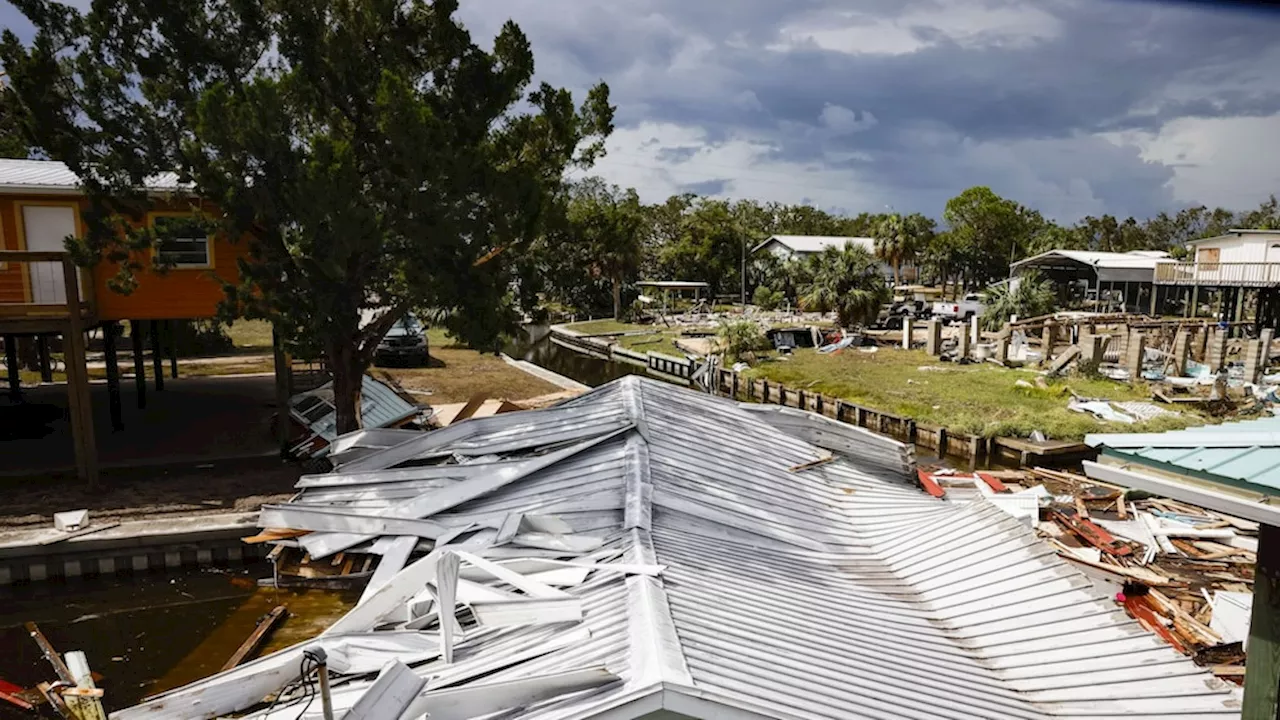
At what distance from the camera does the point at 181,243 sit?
1769 cm

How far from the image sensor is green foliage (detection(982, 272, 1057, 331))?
40.7 metres

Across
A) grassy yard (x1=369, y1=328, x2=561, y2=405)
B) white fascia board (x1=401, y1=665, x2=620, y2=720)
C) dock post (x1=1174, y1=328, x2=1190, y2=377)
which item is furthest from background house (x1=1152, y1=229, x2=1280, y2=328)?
white fascia board (x1=401, y1=665, x2=620, y2=720)

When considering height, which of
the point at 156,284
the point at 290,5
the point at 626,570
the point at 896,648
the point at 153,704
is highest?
the point at 290,5

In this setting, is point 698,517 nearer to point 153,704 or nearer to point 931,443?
point 153,704

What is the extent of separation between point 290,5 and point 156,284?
6.95 metres

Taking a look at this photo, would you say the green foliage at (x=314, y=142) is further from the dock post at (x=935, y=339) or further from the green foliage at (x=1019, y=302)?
the green foliage at (x=1019, y=302)

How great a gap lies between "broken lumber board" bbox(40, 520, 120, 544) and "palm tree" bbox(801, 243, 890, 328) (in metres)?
35.0

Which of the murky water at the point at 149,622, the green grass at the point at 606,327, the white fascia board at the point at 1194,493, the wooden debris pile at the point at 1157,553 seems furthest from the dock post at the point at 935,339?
the white fascia board at the point at 1194,493

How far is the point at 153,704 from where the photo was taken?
6.32 m

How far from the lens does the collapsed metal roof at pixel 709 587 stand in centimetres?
526

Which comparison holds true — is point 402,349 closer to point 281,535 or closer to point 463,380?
point 463,380

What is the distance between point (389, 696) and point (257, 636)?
317 inches

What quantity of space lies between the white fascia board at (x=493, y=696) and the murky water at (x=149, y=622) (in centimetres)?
780

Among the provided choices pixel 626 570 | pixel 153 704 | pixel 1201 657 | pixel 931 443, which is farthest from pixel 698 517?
pixel 931 443
